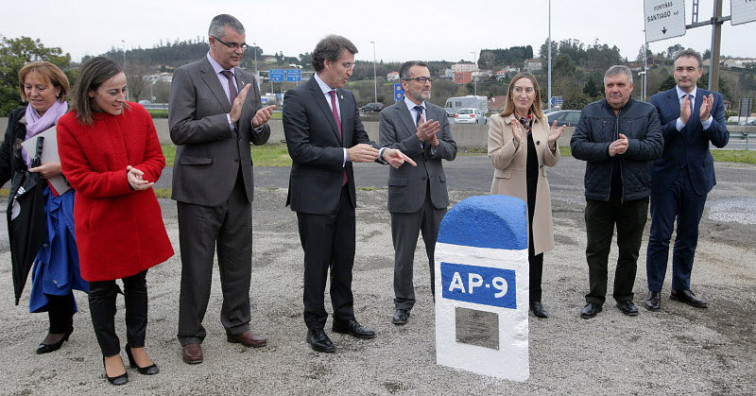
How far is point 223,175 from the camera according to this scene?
12.8ft

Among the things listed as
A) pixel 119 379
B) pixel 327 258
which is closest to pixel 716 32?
pixel 327 258

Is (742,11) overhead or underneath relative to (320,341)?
overhead

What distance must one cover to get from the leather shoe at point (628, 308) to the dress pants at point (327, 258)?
7.71 feet

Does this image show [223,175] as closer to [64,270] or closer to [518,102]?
[64,270]

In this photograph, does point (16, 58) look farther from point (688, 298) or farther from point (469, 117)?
point (469, 117)

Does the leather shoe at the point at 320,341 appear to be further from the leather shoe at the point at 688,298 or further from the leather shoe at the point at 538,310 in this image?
the leather shoe at the point at 688,298

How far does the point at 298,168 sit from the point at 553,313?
2.52m

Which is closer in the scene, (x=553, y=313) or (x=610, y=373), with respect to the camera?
(x=610, y=373)

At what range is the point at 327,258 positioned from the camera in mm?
4188

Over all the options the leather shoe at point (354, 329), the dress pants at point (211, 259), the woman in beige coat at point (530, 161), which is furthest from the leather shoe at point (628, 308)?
the dress pants at point (211, 259)

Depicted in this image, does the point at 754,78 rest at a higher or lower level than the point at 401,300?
higher

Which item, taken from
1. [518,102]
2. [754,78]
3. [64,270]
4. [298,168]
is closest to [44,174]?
[64,270]

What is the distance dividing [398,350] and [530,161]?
1970 mm

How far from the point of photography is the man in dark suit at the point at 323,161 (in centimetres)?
394
